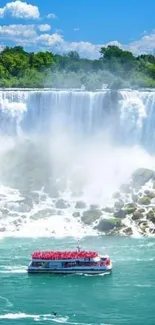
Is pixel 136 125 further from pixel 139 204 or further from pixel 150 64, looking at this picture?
pixel 150 64

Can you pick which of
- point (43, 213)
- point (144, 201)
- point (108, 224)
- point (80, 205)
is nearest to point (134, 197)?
point (144, 201)

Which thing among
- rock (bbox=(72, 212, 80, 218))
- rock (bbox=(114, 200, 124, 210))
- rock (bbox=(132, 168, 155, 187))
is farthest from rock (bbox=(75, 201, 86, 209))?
rock (bbox=(132, 168, 155, 187))

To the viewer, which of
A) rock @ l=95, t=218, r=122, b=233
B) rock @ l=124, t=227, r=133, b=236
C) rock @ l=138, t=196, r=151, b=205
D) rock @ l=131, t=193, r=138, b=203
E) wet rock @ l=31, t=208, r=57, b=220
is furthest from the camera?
rock @ l=131, t=193, r=138, b=203

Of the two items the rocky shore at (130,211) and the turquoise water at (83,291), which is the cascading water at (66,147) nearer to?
the rocky shore at (130,211)

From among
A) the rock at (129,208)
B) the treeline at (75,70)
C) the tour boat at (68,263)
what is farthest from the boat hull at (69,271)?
the treeline at (75,70)

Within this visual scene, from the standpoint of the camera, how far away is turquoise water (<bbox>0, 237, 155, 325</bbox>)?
34.1m

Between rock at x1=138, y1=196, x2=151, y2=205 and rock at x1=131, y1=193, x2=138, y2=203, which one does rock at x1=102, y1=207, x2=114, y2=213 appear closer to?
rock at x1=131, y1=193, x2=138, y2=203

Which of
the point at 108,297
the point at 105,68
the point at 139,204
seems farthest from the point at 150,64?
the point at 108,297

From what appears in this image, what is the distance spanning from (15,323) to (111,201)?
2308 centimetres

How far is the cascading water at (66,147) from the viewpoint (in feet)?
184

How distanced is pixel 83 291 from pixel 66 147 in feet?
90.7

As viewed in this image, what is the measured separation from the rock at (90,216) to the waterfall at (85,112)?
12.9 metres

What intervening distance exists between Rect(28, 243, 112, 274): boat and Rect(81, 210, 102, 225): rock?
9.97m

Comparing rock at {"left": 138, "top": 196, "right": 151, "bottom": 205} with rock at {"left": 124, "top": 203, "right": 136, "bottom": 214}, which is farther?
rock at {"left": 138, "top": 196, "right": 151, "bottom": 205}
